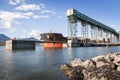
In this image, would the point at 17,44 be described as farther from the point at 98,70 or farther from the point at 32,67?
the point at 98,70

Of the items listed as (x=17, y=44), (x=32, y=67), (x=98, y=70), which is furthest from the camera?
(x=17, y=44)

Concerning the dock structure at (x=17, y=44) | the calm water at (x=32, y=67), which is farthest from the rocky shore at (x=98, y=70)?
the dock structure at (x=17, y=44)

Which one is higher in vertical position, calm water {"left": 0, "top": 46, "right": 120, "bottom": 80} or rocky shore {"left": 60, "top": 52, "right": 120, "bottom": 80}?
rocky shore {"left": 60, "top": 52, "right": 120, "bottom": 80}

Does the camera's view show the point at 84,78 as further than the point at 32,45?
No

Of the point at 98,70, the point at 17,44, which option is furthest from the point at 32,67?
the point at 17,44

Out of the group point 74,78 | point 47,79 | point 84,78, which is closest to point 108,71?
point 84,78

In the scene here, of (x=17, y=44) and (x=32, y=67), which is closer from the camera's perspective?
(x=32, y=67)

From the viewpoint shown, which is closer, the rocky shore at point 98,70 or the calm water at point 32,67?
the rocky shore at point 98,70

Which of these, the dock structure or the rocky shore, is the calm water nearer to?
the rocky shore

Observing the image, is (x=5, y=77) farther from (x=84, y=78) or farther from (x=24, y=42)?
(x=24, y=42)

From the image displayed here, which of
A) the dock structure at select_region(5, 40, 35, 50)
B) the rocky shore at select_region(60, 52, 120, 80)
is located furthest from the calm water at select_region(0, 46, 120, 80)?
the dock structure at select_region(5, 40, 35, 50)

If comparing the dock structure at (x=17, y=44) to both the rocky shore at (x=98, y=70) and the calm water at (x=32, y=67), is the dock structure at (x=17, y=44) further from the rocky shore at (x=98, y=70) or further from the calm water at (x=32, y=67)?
the rocky shore at (x=98, y=70)

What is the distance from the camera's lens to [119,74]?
30.7 m

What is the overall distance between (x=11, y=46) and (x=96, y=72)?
428 feet
